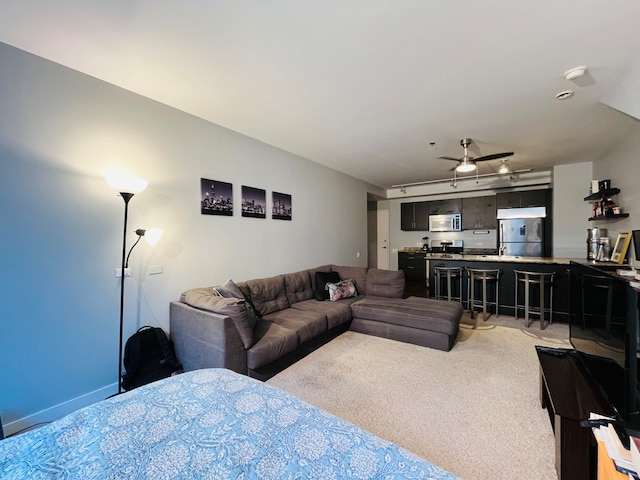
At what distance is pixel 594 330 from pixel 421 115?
98.3 inches

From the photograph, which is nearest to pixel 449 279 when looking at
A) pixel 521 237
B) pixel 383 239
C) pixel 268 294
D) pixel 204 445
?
pixel 521 237

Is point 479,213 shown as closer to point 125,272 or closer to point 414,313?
point 414,313

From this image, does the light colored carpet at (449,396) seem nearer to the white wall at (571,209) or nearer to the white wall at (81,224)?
the white wall at (81,224)

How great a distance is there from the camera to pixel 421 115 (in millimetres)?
3111

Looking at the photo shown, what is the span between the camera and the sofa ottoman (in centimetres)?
327

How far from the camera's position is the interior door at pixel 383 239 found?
8047mm

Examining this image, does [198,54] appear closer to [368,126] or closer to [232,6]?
[232,6]

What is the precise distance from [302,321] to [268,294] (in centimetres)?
75

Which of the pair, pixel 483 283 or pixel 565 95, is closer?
pixel 565 95

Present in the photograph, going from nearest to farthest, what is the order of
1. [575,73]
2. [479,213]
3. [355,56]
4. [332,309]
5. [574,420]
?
[574,420] → [355,56] → [575,73] → [332,309] → [479,213]

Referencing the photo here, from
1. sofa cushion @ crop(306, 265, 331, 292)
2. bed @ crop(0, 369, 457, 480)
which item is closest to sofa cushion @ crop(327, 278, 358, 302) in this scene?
sofa cushion @ crop(306, 265, 331, 292)

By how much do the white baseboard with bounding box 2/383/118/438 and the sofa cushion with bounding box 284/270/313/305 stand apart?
217cm

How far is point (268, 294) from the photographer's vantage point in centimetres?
368

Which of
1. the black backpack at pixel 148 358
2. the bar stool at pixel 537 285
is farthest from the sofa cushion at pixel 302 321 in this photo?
the bar stool at pixel 537 285
